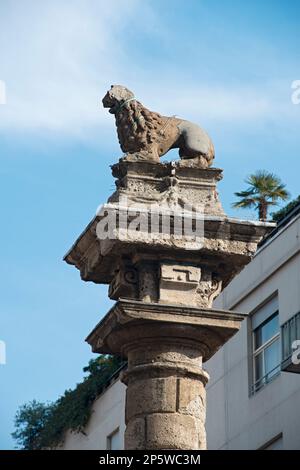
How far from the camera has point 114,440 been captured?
35156mm

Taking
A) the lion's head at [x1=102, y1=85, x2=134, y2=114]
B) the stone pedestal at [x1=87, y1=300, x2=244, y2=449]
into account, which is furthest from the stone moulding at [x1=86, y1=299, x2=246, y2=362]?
the lion's head at [x1=102, y1=85, x2=134, y2=114]

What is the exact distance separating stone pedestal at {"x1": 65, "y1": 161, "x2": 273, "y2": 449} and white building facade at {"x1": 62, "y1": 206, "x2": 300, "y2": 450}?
13381 millimetres

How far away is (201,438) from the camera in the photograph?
40.1ft

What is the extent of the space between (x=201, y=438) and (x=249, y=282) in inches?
A: 675

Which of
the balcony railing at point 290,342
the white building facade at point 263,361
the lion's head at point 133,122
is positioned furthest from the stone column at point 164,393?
the white building facade at point 263,361

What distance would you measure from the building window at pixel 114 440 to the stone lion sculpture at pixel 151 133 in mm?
22115

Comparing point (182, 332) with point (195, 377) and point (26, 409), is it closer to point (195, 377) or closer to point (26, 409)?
point (195, 377)

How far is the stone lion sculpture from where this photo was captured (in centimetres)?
1330

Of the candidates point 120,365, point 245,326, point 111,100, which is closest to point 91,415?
point 120,365

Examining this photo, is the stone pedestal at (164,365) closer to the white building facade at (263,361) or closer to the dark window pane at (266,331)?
the white building facade at (263,361)

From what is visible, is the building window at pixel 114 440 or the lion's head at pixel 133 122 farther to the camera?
the building window at pixel 114 440

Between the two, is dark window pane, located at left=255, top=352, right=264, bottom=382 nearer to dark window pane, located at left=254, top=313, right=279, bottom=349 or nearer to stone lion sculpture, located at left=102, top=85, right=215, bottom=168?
dark window pane, located at left=254, top=313, right=279, bottom=349

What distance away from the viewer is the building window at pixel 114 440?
115 feet

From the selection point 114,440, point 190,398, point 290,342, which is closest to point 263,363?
point 290,342
